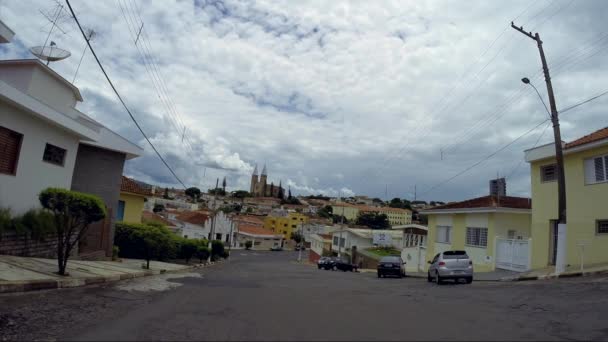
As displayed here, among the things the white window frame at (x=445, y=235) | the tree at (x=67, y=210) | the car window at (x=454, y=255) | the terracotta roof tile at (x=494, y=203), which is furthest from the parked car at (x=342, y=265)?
the tree at (x=67, y=210)

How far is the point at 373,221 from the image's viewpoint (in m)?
111

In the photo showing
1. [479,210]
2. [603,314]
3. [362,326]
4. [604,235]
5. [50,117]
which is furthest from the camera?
[479,210]

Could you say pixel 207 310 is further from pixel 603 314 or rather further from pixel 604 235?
pixel 604 235

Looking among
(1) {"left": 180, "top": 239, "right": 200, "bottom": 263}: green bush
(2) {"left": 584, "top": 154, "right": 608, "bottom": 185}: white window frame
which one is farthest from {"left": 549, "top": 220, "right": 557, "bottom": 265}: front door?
(1) {"left": 180, "top": 239, "right": 200, "bottom": 263}: green bush

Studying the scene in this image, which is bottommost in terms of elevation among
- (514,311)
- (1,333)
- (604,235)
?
(1,333)

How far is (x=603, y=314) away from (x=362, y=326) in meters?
5.23

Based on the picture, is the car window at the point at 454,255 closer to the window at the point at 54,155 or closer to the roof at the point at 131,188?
the window at the point at 54,155

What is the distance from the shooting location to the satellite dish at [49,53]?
18.9 meters

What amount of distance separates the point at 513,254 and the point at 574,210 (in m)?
4.27

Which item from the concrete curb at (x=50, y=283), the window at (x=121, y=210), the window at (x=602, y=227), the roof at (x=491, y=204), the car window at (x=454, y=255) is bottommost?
the concrete curb at (x=50, y=283)

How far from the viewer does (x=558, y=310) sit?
9.77 m

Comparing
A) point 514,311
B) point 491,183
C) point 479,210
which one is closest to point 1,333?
point 514,311

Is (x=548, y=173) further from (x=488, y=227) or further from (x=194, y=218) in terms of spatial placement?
(x=194, y=218)

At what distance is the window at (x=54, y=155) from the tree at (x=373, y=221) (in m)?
95.9
